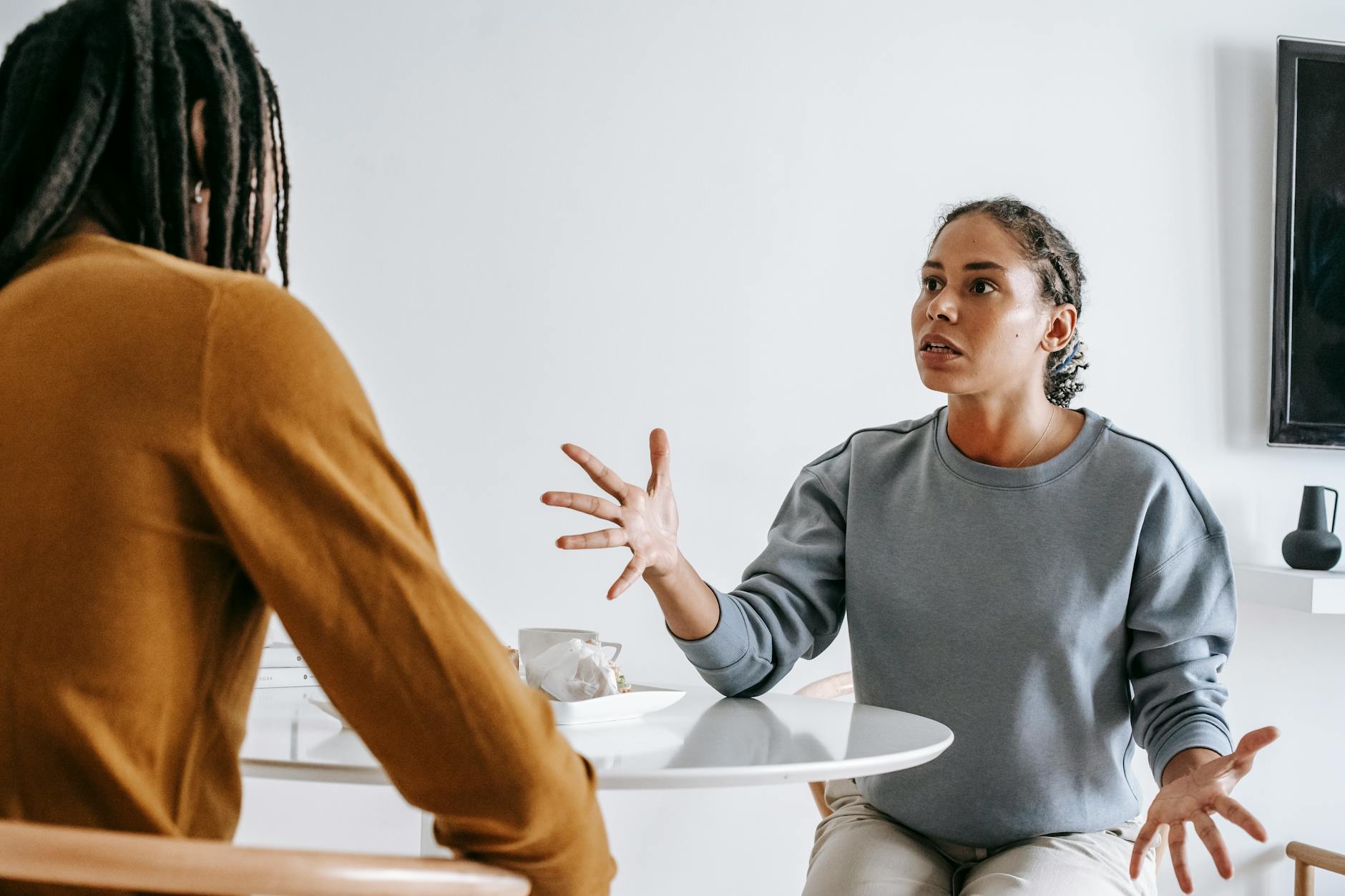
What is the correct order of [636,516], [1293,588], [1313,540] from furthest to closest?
1. [1313,540]
2. [1293,588]
3. [636,516]

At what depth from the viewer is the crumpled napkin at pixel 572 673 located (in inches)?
49.4

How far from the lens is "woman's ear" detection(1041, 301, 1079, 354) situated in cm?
173

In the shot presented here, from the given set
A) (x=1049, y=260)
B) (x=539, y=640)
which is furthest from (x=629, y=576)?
(x=1049, y=260)

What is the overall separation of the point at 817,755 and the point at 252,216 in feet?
2.13

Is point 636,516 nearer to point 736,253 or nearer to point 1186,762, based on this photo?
point 1186,762

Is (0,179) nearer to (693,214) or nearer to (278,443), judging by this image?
(278,443)

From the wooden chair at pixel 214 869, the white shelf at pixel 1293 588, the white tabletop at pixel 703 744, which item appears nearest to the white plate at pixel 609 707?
the white tabletop at pixel 703 744

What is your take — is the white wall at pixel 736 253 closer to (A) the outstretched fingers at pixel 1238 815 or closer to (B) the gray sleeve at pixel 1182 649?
(B) the gray sleeve at pixel 1182 649

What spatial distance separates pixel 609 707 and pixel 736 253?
1.44 metres

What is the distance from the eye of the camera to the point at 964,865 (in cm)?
150

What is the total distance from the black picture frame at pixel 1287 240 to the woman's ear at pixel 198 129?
2.58 meters

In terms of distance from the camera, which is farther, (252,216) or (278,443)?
(252,216)

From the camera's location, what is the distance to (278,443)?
0.61 meters

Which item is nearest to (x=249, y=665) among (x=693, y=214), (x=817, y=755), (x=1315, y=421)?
(x=817, y=755)
